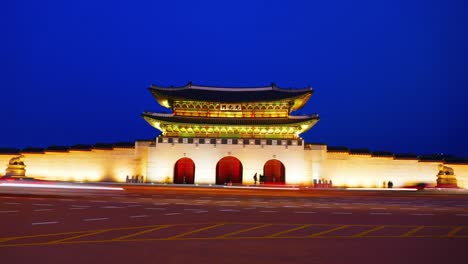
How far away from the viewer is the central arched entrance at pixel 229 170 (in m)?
39.8

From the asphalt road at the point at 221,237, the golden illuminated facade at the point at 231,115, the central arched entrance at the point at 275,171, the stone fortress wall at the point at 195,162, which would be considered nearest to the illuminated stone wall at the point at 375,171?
Answer: the stone fortress wall at the point at 195,162

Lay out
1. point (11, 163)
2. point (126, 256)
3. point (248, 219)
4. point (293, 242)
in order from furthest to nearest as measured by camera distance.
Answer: point (11, 163) → point (248, 219) → point (293, 242) → point (126, 256)

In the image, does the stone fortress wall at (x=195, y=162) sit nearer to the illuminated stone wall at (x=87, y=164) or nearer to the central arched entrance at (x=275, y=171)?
the illuminated stone wall at (x=87, y=164)

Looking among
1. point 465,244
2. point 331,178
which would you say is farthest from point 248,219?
point 331,178

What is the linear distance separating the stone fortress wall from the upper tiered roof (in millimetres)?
5554

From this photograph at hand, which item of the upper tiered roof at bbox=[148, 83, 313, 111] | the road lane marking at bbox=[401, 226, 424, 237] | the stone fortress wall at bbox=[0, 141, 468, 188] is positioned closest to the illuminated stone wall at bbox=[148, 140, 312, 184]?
the stone fortress wall at bbox=[0, 141, 468, 188]

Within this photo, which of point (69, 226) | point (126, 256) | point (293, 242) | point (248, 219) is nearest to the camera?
point (126, 256)

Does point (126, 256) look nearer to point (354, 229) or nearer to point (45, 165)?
point (354, 229)

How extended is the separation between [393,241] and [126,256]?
18.0 ft

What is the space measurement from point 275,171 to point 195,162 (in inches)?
315

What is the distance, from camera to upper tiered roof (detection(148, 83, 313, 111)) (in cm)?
4188

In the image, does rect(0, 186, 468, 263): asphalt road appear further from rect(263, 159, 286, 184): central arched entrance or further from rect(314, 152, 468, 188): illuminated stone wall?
rect(263, 159, 286, 184): central arched entrance

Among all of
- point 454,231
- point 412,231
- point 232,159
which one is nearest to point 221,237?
point 412,231

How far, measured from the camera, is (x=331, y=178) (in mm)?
38094
